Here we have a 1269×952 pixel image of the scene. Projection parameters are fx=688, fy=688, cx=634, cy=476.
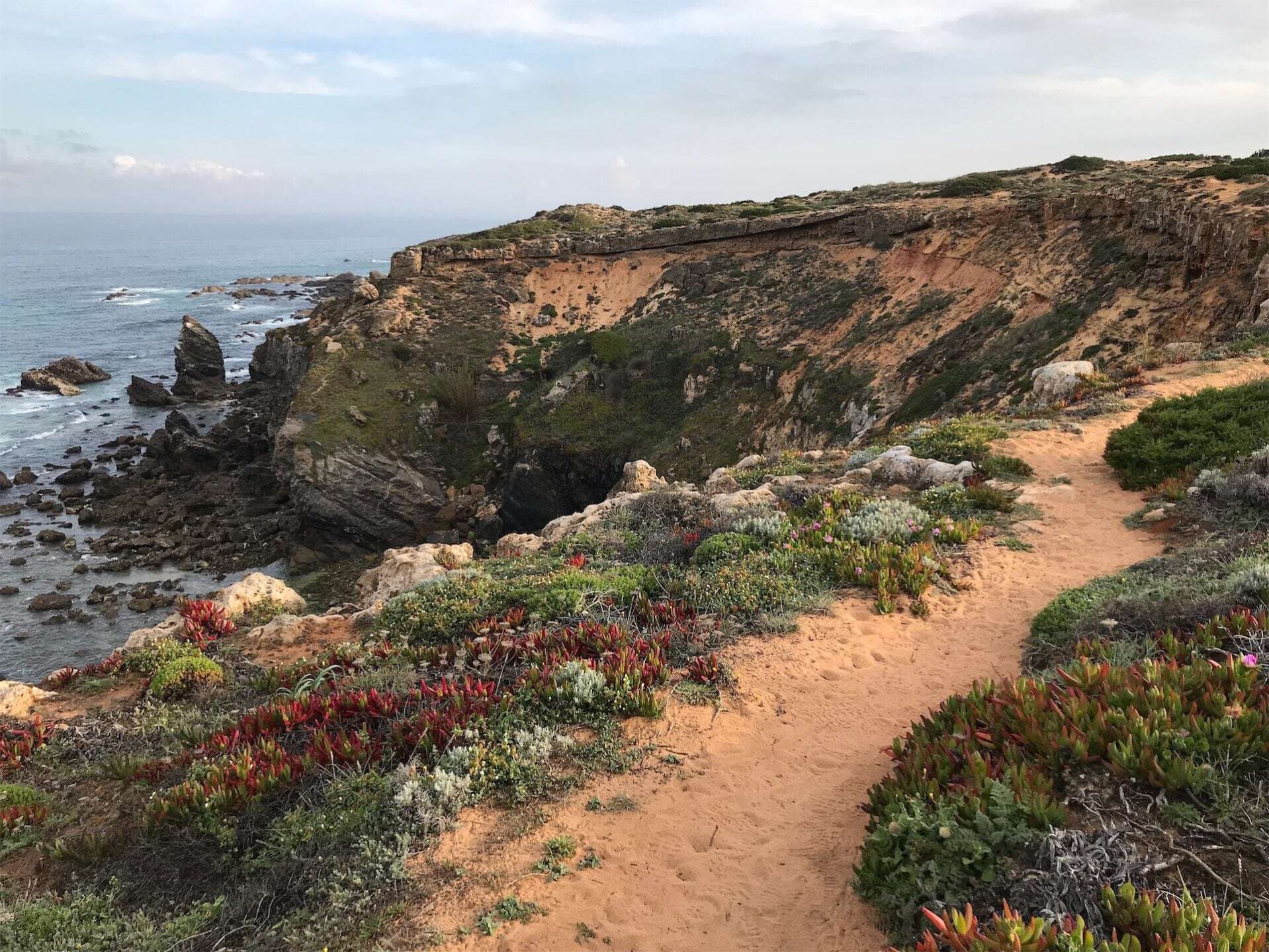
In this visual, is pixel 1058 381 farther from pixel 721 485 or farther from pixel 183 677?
pixel 183 677

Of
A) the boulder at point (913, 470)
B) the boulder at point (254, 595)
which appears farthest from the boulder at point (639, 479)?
the boulder at point (254, 595)

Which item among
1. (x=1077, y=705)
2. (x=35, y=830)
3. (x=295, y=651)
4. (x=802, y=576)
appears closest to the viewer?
(x=1077, y=705)

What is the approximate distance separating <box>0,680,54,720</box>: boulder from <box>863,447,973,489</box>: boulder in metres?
14.3

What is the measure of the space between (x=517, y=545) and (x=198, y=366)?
6219cm

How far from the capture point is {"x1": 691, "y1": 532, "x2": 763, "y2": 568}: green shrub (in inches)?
413

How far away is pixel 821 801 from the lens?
5.94 meters

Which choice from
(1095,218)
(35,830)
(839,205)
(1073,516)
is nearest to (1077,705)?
(1073,516)

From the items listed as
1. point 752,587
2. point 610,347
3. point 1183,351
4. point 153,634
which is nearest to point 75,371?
point 610,347

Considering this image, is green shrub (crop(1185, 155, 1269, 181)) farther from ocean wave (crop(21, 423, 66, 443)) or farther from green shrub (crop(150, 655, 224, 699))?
ocean wave (crop(21, 423, 66, 443))

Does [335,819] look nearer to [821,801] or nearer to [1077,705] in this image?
[821,801]

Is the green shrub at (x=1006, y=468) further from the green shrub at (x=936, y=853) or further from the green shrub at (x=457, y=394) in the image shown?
the green shrub at (x=457, y=394)

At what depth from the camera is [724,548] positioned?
10.6 meters

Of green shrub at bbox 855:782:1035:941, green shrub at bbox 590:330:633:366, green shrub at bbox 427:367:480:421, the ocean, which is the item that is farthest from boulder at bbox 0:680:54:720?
green shrub at bbox 590:330:633:366

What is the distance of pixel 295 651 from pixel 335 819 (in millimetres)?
6024
